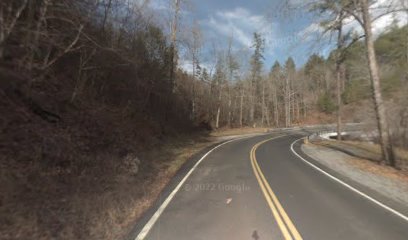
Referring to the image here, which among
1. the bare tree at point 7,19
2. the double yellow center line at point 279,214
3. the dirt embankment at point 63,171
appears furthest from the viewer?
the bare tree at point 7,19

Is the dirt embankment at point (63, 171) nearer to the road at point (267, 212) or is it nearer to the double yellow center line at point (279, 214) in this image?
the road at point (267, 212)

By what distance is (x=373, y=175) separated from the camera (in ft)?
50.7

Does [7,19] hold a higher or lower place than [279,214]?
higher

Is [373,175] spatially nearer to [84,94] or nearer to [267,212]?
[267,212]

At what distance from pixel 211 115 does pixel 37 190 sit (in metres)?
52.9

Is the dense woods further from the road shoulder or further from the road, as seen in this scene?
the road shoulder

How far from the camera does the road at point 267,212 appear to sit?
737 centimetres

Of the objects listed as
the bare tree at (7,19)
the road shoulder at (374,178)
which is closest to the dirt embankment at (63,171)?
the bare tree at (7,19)

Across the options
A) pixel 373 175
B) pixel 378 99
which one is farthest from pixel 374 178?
pixel 378 99

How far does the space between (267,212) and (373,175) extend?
337 inches

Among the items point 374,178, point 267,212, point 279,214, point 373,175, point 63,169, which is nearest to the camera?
point 279,214

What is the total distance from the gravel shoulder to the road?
1240 millimetres

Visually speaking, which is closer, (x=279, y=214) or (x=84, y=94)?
(x=279, y=214)

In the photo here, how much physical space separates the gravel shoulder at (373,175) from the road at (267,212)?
1240mm
